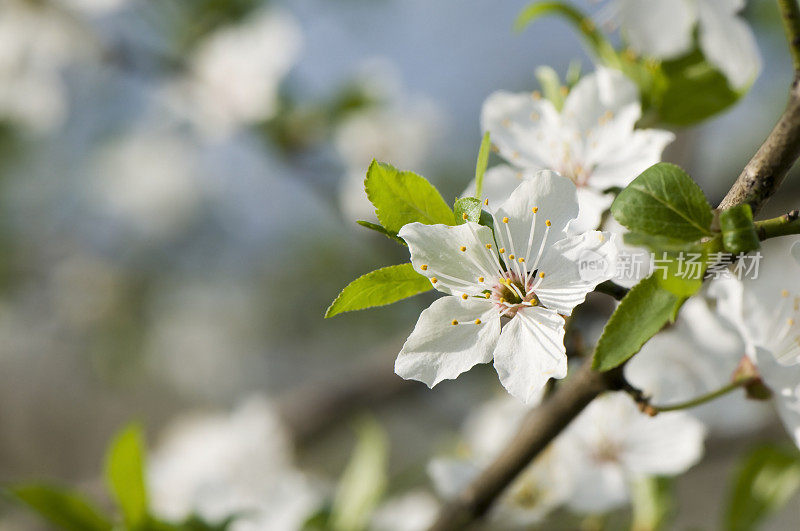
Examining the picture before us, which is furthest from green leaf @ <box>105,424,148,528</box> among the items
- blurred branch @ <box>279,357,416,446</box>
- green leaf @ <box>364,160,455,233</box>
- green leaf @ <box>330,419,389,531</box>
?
blurred branch @ <box>279,357,416,446</box>

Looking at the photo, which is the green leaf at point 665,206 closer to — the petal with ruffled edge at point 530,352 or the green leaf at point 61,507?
the petal with ruffled edge at point 530,352

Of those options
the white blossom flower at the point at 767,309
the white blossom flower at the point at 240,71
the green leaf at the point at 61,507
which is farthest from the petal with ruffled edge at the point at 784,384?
the white blossom flower at the point at 240,71

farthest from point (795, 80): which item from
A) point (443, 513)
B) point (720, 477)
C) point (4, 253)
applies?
point (720, 477)

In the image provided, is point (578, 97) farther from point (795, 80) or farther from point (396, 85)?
point (396, 85)

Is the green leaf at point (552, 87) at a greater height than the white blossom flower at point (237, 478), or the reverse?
the green leaf at point (552, 87)

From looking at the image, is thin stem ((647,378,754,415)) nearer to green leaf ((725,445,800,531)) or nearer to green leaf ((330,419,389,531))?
green leaf ((725,445,800,531))

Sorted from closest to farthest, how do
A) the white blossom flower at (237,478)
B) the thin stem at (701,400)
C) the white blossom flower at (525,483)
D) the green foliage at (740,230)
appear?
the green foliage at (740,230), the thin stem at (701,400), the white blossom flower at (525,483), the white blossom flower at (237,478)

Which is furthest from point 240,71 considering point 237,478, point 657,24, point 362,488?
point 657,24
